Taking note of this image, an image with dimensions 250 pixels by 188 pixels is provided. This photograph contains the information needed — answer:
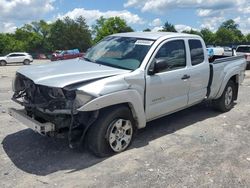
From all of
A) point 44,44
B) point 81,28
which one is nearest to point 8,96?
point 81,28

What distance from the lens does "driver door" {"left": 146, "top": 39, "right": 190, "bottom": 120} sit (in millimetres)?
5814

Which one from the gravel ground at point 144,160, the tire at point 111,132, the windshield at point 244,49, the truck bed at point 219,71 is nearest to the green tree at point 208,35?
the windshield at point 244,49

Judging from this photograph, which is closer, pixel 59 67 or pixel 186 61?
pixel 59 67

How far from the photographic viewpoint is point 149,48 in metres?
5.93

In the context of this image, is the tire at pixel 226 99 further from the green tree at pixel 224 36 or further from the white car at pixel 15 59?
the green tree at pixel 224 36

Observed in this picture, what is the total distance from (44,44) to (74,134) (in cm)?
9273

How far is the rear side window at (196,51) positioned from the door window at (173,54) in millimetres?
288

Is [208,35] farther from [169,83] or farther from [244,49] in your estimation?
[169,83]

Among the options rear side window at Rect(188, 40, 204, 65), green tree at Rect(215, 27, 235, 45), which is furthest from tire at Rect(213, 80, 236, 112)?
green tree at Rect(215, 27, 235, 45)

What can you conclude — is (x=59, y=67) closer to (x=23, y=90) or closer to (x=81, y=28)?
(x=23, y=90)

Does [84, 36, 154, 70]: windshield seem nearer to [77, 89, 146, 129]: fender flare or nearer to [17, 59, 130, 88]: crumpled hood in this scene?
[17, 59, 130, 88]: crumpled hood

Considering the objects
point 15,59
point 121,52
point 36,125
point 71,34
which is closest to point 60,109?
point 36,125

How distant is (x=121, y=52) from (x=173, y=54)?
993 millimetres

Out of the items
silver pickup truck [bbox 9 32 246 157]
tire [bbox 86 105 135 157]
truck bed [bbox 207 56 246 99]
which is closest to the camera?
silver pickup truck [bbox 9 32 246 157]
